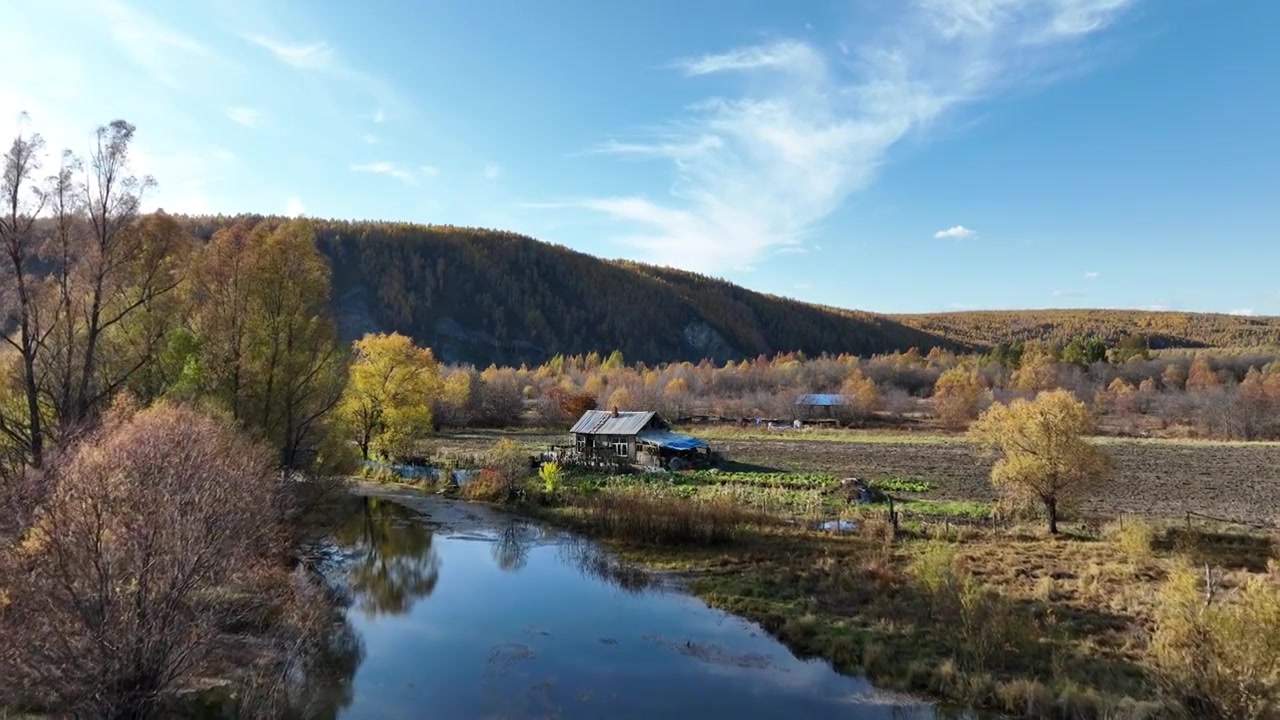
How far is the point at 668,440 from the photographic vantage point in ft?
169

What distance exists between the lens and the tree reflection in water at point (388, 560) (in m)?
21.4

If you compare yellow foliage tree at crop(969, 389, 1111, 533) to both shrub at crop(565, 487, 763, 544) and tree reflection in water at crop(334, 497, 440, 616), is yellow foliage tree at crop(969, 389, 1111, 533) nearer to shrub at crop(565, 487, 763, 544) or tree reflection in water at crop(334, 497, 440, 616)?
shrub at crop(565, 487, 763, 544)

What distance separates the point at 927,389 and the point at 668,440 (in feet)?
298

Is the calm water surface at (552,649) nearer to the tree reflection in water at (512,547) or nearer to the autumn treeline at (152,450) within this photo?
the tree reflection in water at (512,547)

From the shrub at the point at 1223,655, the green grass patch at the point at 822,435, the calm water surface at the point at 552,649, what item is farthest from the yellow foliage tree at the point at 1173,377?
the shrub at the point at 1223,655

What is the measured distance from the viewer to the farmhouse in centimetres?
5009

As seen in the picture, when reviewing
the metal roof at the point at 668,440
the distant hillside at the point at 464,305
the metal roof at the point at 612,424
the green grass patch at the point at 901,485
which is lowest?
the green grass patch at the point at 901,485

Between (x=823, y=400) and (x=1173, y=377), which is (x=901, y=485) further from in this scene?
(x=1173, y=377)

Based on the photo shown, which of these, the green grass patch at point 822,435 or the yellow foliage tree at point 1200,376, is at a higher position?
the yellow foliage tree at point 1200,376

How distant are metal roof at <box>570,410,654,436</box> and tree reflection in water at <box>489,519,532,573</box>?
19747 mm

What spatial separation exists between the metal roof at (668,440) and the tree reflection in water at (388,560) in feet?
68.8

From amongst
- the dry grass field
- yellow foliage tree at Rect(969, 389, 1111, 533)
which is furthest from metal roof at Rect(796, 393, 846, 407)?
yellow foliage tree at Rect(969, 389, 1111, 533)

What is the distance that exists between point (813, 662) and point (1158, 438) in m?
66.7

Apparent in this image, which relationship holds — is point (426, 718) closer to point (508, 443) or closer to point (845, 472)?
point (508, 443)
